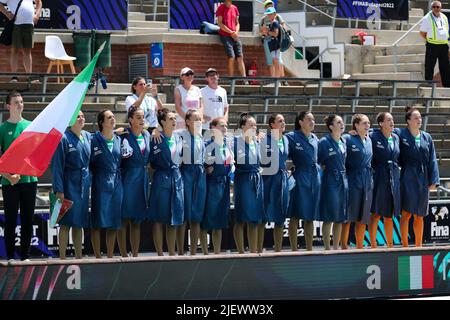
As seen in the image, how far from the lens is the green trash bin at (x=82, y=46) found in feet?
63.5

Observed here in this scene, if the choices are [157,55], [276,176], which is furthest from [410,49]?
[276,176]

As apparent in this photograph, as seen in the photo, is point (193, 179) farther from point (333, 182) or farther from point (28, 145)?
point (28, 145)

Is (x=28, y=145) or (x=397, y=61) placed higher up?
(x=397, y=61)

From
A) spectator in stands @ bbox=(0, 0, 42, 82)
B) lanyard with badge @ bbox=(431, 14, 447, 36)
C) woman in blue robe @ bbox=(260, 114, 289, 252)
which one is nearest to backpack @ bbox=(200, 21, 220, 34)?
spectator in stands @ bbox=(0, 0, 42, 82)

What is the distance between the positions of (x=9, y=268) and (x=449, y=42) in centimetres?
1429

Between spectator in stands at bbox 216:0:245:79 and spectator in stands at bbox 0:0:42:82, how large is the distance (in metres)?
3.33

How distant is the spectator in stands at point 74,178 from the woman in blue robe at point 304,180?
8.36 feet

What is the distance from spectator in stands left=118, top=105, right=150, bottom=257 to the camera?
1352cm

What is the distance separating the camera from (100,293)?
11719 millimetres

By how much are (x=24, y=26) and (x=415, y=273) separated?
7.60 m

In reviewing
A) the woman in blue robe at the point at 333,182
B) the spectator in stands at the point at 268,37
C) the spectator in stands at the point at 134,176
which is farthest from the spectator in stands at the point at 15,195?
the spectator in stands at the point at 268,37

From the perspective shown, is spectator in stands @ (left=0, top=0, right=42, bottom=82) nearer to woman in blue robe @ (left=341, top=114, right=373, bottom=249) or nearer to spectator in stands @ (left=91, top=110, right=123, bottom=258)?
spectator in stands @ (left=91, top=110, right=123, bottom=258)

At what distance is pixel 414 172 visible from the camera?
1503 cm
